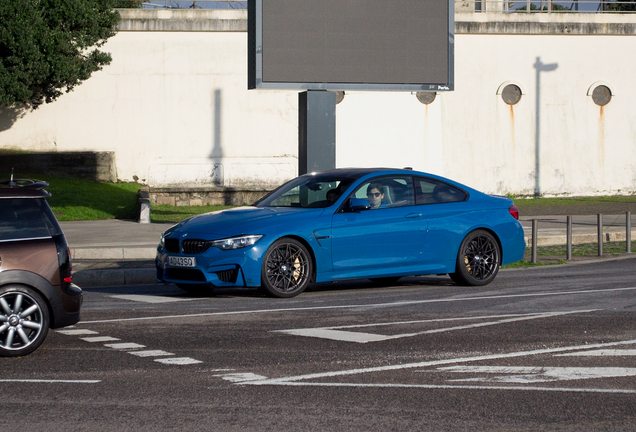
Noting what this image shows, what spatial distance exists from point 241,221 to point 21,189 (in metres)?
3.28

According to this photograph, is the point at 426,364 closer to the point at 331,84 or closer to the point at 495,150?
the point at 331,84

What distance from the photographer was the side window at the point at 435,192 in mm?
10922

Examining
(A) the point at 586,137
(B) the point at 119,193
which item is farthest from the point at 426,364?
(A) the point at 586,137

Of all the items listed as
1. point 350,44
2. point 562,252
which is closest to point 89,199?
point 350,44

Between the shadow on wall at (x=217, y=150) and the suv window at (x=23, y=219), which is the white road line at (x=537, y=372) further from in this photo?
the shadow on wall at (x=217, y=150)

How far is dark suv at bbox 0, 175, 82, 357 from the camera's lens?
261 inches

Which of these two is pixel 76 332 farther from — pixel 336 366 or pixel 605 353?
pixel 605 353

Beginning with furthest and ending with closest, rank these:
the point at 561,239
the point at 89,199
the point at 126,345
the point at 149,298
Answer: the point at 89,199
the point at 561,239
the point at 149,298
the point at 126,345

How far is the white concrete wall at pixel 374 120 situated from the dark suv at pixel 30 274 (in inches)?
846

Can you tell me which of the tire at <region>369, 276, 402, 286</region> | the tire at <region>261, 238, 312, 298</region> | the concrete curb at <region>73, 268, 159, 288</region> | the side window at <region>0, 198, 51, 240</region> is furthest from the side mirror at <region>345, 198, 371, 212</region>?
the side window at <region>0, 198, 51, 240</region>

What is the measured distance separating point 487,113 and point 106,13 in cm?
1312

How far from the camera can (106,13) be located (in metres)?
25.4

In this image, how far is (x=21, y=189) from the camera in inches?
274

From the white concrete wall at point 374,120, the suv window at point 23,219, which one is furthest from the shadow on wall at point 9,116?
the suv window at point 23,219
